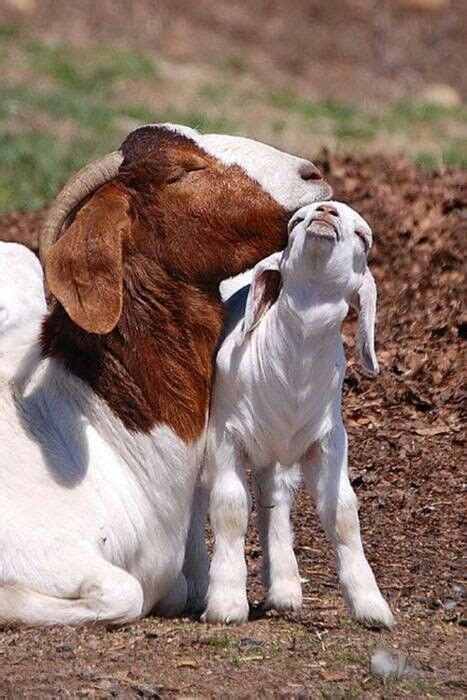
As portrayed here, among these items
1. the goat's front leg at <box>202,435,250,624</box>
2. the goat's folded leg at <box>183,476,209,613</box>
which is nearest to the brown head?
the goat's front leg at <box>202,435,250,624</box>

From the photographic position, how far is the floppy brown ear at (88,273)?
5430 mm

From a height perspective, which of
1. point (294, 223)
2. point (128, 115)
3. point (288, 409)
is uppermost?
point (294, 223)

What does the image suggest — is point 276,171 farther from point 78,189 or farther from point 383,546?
point 383,546

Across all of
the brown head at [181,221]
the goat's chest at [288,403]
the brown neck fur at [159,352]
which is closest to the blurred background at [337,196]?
the goat's chest at [288,403]

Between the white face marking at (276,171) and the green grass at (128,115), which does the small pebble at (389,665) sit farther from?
the green grass at (128,115)

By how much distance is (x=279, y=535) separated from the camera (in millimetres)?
5938

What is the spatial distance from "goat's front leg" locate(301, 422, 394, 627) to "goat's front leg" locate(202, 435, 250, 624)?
281 millimetres

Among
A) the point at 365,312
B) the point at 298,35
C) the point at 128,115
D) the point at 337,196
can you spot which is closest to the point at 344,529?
the point at 365,312

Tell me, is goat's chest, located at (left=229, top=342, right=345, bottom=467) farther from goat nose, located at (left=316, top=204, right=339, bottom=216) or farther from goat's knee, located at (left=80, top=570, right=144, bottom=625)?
goat's knee, located at (left=80, top=570, right=144, bottom=625)

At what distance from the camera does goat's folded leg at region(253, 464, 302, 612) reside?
19.3ft

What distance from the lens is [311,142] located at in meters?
16.2

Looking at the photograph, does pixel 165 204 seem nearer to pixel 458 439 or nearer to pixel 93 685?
pixel 93 685

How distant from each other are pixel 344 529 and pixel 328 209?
1.12 m

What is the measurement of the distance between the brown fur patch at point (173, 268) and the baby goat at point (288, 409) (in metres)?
0.11
